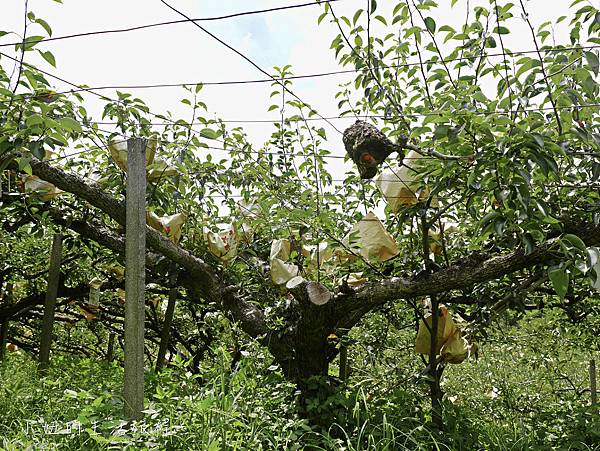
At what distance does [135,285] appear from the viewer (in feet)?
6.82

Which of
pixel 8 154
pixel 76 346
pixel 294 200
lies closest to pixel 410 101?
pixel 294 200

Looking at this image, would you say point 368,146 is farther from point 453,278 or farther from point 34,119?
point 34,119

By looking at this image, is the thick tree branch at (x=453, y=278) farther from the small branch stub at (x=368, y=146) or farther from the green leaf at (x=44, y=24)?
the green leaf at (x=44, y=24)

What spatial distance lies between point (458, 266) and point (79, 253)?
289cm

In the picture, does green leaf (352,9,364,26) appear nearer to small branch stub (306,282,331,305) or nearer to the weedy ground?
small branch stub (306,282,331,305)

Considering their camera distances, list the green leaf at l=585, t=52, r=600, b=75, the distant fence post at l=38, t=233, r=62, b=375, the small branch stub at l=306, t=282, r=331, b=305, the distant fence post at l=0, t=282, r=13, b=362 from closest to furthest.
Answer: the green leaf at l=585, t=52, r=600, b=75 < the small branch stub at l=306, t=282, r=331, b=305 < the distant fence post at l=38, t=233, r=62, b=375 < the distant fence post at l=0, t=282, r=13, b=362

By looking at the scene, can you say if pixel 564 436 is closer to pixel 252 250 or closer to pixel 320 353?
pixel 320 353

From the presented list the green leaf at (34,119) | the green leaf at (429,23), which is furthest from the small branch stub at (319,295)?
the green leaf at (34,119)

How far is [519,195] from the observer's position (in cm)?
162

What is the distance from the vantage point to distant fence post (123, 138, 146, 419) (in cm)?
203

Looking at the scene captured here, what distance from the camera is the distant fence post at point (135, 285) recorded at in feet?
6.66

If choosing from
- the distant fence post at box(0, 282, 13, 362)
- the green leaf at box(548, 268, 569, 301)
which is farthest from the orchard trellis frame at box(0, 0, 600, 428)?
the distant fence post at box(0, 282, 13, 362)

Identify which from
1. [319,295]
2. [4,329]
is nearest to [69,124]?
[319,295]

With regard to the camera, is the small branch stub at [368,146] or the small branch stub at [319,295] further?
the small branch stub at [319,295]
